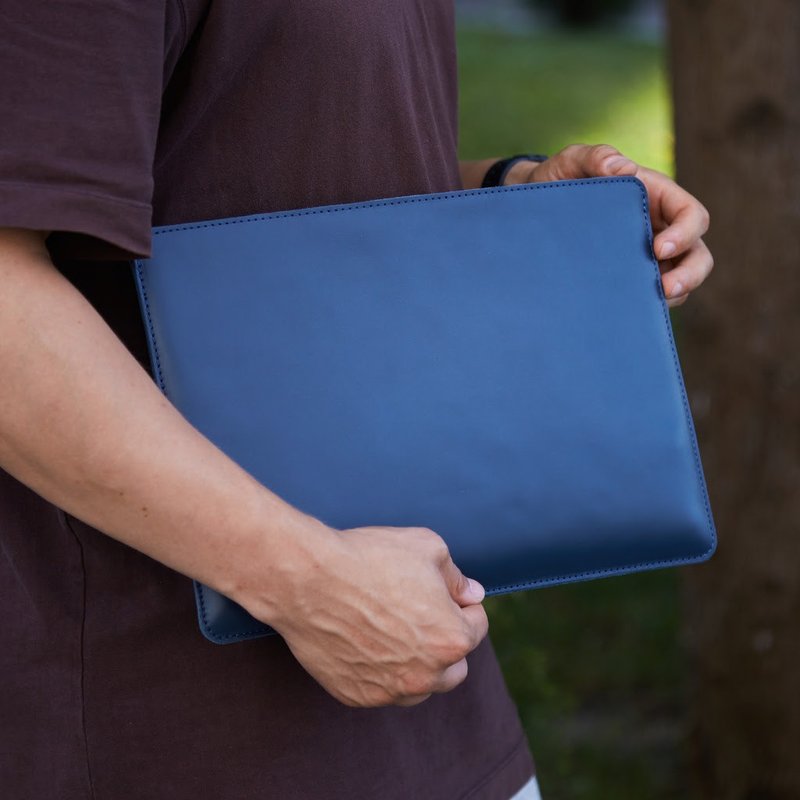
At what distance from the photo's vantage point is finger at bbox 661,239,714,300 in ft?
4.45

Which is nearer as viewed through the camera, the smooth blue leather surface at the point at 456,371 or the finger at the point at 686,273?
the smooth blue leather surface at the point at 456,371

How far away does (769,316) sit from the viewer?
2.65m

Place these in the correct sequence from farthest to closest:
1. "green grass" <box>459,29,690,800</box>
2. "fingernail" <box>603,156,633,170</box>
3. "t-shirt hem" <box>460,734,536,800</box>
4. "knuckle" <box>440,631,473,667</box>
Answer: "green grass" <box>459,29,690,800</box>
"fingernail" <box>603,156,633,170</box>
"t-shirt hem" <box>460,734,536,800</box>
"knuckle" <box>440,631,473,667</box>

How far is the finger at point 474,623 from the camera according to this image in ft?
3.33

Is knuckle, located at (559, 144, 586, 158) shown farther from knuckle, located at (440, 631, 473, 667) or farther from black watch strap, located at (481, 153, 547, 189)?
knuckle, located at (440, 631, 473, 667)

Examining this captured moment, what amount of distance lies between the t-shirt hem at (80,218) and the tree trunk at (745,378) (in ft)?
6.19

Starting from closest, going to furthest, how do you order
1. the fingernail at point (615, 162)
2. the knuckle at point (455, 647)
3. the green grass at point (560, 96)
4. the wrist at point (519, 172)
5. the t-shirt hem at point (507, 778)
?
the knuckle at point (455, 647) → the t-shirt hem at point (507, 778) → the fingernail at point (615, 162) → the wrist at point (519, 172) → the green grass at point (560, 96)

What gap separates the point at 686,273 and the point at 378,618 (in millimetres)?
617

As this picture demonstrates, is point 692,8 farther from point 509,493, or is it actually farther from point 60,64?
point 60,64

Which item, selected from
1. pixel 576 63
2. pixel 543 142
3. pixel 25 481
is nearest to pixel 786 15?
pixel 25 481

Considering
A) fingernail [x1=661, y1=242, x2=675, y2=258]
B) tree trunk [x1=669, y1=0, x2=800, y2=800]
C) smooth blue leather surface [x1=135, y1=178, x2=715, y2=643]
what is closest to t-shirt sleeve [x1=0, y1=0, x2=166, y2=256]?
smooth blue leather surface [x1=135, y1=178, x2=715, y2=643]

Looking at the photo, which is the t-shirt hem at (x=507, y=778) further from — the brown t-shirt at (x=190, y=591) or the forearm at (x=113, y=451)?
the forearm at (x=113, y=451)

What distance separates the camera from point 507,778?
134 centimetres

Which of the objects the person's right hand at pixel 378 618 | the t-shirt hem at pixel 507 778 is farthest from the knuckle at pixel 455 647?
the t-shirt hem at pixel 507 778
